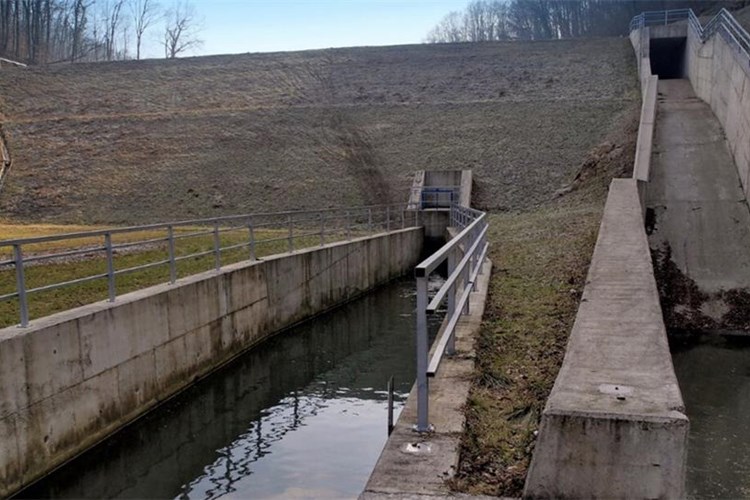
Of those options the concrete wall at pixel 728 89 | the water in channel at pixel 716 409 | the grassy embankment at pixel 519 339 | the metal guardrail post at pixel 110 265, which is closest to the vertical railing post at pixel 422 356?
the grassy embankment at pixel 519 339

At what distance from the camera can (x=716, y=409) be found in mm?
8297

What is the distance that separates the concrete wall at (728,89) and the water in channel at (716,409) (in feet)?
19.3

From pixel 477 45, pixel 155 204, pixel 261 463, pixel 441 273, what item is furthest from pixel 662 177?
pixel 477 45

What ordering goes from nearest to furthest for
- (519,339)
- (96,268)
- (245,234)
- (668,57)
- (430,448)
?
1. (430,448)
2. (519,339)
3. (96,268)
4. (245,234)
5. (668,57)

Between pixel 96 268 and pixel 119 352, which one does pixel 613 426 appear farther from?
pixel 96 268

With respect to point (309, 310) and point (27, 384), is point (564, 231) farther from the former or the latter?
point (27, 384)

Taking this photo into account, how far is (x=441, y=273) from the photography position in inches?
864

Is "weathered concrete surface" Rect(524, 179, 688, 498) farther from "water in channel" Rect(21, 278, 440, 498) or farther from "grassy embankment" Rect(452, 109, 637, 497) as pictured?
"water in channel" Rect(21, 278, 440, 498)

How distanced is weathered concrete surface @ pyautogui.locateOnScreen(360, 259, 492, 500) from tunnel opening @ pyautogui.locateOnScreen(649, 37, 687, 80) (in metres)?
35.0

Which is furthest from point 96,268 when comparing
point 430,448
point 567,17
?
point 567,17

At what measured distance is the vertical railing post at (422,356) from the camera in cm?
498

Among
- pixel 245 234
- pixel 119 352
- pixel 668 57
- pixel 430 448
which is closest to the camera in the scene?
pixel 430 448

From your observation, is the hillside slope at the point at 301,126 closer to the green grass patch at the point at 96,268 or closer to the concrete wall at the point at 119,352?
the green grass patch at the point at 96,268

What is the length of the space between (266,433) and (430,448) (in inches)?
162
